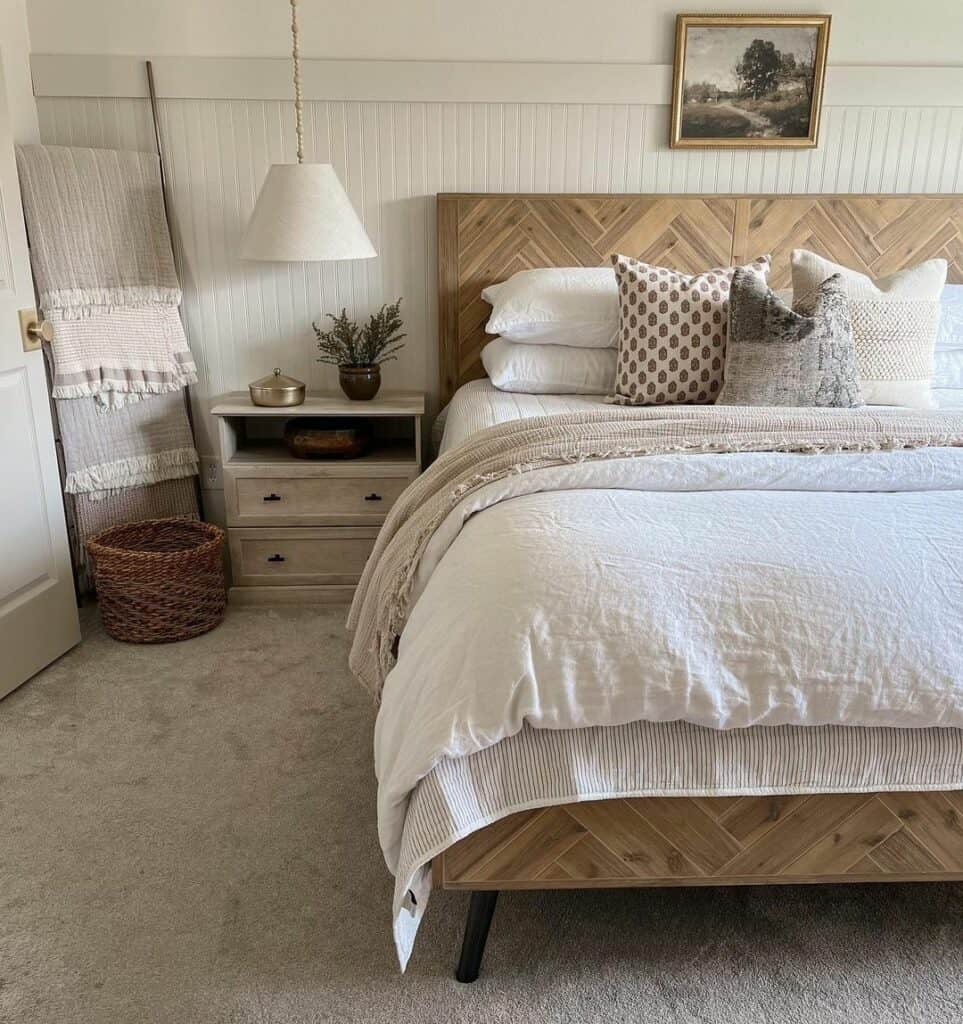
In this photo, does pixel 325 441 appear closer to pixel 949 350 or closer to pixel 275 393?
pixel 275 393

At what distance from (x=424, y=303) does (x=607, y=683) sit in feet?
7.33

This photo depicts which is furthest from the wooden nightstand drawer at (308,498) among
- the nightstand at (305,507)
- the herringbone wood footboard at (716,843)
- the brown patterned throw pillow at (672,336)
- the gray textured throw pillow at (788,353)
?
the herringbone wood footboard at (716,843)

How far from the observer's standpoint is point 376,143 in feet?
10.3

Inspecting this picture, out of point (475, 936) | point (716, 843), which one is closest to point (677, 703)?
point (716, 843)

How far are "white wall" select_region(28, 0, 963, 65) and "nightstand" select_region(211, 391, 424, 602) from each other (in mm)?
1147

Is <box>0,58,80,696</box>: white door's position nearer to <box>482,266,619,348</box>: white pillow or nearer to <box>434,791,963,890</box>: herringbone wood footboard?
<box>482,266,619,348</box>: white pillow

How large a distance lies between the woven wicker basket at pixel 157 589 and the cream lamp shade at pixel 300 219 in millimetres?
894

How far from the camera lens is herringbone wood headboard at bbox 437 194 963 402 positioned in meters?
3.17

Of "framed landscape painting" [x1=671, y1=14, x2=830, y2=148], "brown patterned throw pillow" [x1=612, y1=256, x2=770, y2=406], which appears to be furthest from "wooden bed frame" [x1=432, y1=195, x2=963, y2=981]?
"framed landscape painting" [x1=671, y1=14, x2=830, y2=148]

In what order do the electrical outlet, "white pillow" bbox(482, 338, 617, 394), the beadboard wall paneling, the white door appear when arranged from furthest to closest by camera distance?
1. the electrical outlet
2. the beadboard wall paneling
3. "white pillow" bbox(482, 338, 617, 394)
4. the white door

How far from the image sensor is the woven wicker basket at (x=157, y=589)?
2764 mm

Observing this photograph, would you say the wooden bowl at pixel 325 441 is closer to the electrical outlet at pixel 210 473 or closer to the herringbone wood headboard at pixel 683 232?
the electrical outlet at pixel 210 473

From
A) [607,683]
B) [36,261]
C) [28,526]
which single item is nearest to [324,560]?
[28,526]

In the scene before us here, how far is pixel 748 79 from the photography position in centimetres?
312
